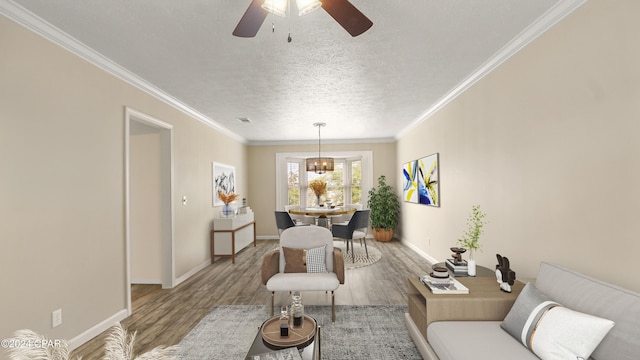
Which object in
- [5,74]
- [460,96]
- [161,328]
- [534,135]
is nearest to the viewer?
[5,74]

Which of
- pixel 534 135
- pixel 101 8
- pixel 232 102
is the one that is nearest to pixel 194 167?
pixel 232 102

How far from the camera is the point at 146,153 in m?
4.19

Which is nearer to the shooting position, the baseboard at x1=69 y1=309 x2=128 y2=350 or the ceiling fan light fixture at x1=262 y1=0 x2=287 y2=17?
the ceiling fan light fixture at x1=262 y1=0 x2=287 y2=17

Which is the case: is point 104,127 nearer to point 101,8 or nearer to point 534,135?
point 101,8

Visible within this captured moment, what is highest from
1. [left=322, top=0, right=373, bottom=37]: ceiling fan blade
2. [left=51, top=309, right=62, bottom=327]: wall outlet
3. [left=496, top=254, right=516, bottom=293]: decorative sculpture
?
[left=322, top=0, right=373, bottom=37]: ceiling fan blade

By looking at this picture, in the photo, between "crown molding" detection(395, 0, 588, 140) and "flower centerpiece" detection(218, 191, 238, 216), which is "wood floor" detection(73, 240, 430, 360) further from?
"crown molding" detection(395, 0, 588, 140)

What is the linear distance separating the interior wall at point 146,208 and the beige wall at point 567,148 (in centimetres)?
436

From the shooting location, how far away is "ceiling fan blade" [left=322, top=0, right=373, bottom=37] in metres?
1.50

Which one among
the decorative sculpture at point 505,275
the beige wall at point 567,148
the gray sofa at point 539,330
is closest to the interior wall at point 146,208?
the gray sofa at point 539,330

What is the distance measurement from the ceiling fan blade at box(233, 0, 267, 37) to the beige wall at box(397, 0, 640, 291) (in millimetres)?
2169

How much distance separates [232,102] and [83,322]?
3.06 m

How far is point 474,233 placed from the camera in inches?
105

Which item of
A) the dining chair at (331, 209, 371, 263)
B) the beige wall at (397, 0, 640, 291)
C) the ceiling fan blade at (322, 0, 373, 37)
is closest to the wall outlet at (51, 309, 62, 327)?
the ceiling fan blade at (322, 0, 373, 37)

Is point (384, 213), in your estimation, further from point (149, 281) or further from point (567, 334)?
point (567, 334)
